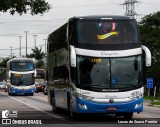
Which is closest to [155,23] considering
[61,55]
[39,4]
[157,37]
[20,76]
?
[157,37]

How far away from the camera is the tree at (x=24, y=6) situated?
2710cm

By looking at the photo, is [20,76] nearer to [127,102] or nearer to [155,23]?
[155,23]

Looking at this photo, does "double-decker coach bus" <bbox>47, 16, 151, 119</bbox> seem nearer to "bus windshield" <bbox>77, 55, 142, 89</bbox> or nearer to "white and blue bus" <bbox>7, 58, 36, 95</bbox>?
"bus windshield" <bbox>77, 55, 142, 89</bbox>

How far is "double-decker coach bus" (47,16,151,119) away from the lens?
19.0m

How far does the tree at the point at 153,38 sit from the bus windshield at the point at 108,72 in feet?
137

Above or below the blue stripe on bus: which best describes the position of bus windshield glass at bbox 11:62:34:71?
above

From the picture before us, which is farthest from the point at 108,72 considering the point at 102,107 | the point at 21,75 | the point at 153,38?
the point at 153,38

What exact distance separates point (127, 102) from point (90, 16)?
11.3ft

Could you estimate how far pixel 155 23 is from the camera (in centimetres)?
7406

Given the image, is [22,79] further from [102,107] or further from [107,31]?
[102,107]

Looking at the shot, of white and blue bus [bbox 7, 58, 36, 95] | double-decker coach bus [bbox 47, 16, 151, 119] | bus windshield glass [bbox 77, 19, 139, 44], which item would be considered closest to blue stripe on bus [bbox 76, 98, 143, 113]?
double-decker coach bus [bbox 47, 16, 151, 119]

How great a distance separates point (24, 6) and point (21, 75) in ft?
85.0

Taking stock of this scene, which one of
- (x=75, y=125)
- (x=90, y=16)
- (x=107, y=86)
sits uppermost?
(x=90, y=16)

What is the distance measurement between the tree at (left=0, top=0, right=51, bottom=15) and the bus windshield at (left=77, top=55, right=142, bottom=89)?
8.91 metres
